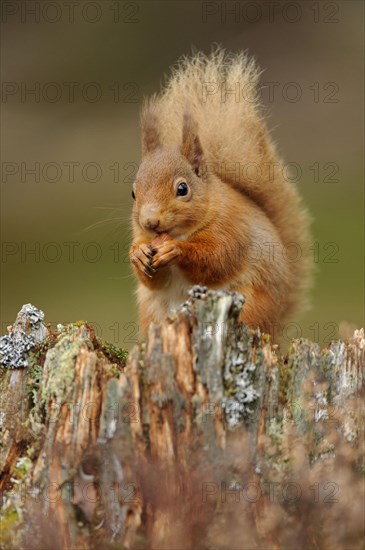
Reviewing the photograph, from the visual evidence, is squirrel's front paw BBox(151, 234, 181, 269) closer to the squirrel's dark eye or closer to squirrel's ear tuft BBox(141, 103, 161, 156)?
the squirrel's dark eye

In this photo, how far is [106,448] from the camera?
151 centimetres

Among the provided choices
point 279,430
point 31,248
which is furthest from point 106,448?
point 31,248

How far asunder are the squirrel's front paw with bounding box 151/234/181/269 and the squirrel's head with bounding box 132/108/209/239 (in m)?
0.06

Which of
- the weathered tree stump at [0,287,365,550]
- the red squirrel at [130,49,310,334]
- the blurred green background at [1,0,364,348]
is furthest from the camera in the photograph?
the blurred green background at [1,0,364,348]

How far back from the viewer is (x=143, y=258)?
2078mm

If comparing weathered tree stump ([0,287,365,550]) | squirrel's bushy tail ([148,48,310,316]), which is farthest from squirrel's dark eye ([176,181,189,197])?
weathered tree stump ([0,287,365,550])

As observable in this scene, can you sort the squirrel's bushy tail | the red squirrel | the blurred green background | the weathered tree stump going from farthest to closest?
the blurred green background, the squirrel's bushy tail, the red squirrel, the weathered tree stump

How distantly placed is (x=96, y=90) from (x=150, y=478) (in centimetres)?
603

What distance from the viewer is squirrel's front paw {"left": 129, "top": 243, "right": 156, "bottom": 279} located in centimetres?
207

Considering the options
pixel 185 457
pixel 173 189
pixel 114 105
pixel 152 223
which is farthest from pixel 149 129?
pixel 114 105

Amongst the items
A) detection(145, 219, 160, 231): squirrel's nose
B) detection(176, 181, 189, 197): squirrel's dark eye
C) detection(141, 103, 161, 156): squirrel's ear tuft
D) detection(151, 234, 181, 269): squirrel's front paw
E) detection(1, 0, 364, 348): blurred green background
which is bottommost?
detection(151, 234, 181, 269): squirrel's front paw

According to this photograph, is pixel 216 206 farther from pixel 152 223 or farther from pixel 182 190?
pixel 152 223

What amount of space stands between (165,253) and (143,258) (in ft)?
0.19

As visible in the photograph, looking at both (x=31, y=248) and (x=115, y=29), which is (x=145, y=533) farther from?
(x=115, y=29)
